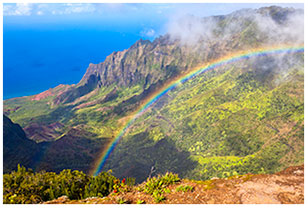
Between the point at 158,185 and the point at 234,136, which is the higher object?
the point at 158,185

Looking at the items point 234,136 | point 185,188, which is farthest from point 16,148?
point 234,136

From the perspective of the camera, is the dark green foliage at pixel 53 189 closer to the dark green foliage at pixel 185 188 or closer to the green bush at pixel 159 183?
the green bush at pixel 159 183

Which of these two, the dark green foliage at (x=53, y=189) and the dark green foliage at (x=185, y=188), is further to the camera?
the dark green foliage at (x=53, y=189)

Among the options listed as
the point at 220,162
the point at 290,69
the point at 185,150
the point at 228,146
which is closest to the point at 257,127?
the point at 228,146

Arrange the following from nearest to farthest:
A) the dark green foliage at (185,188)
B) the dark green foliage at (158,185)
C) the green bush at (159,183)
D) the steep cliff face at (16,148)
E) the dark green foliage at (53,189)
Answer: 1. the dark green foliage at (158,185)
2. the dark green foliage at (185,188)
3. the green bush at (159,183)
4. the dark green foliage at (53,189)
5. the steep cliff face at (16,148)

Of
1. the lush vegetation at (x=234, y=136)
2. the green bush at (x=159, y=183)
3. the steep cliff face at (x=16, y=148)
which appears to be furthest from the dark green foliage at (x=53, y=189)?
the lush vegetation at (x=234, y=136)

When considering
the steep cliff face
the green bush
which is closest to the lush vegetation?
the steep cliff face

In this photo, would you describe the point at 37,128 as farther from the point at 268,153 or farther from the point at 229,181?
the point at 229,181

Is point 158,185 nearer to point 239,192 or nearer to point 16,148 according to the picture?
point 239,192
